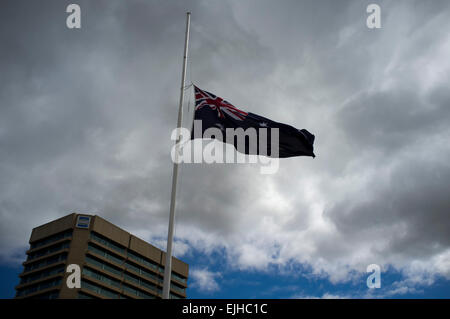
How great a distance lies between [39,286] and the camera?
9938cm

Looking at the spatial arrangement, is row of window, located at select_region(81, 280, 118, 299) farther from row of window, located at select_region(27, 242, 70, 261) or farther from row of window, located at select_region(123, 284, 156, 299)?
row of window, located at select_region(27, 242, 70, 261)

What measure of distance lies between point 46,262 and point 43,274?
311 cm

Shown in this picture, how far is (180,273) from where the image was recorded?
141125 millimetres

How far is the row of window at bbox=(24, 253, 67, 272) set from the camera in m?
100

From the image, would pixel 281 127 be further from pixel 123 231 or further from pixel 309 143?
pixel 123 231

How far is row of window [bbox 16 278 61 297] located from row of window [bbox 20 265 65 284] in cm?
193

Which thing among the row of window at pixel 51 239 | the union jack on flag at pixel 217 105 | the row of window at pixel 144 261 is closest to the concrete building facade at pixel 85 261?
the row of window at pixel 51 239

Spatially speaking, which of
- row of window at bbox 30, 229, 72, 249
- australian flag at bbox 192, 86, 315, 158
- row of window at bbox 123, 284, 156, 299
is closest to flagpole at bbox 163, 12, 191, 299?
australian flag at bbox 192, 86, 315, 158

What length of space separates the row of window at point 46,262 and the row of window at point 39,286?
16.3 ft

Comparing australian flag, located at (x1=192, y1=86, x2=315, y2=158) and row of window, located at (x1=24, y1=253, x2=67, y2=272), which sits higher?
row of window, located at (x1=24, y1=253, x2=67, y2=272)

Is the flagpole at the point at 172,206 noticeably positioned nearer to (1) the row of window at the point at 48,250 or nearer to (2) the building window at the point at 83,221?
(2) the building window at the point at 83,221

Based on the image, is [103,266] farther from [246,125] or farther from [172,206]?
[172,206]
